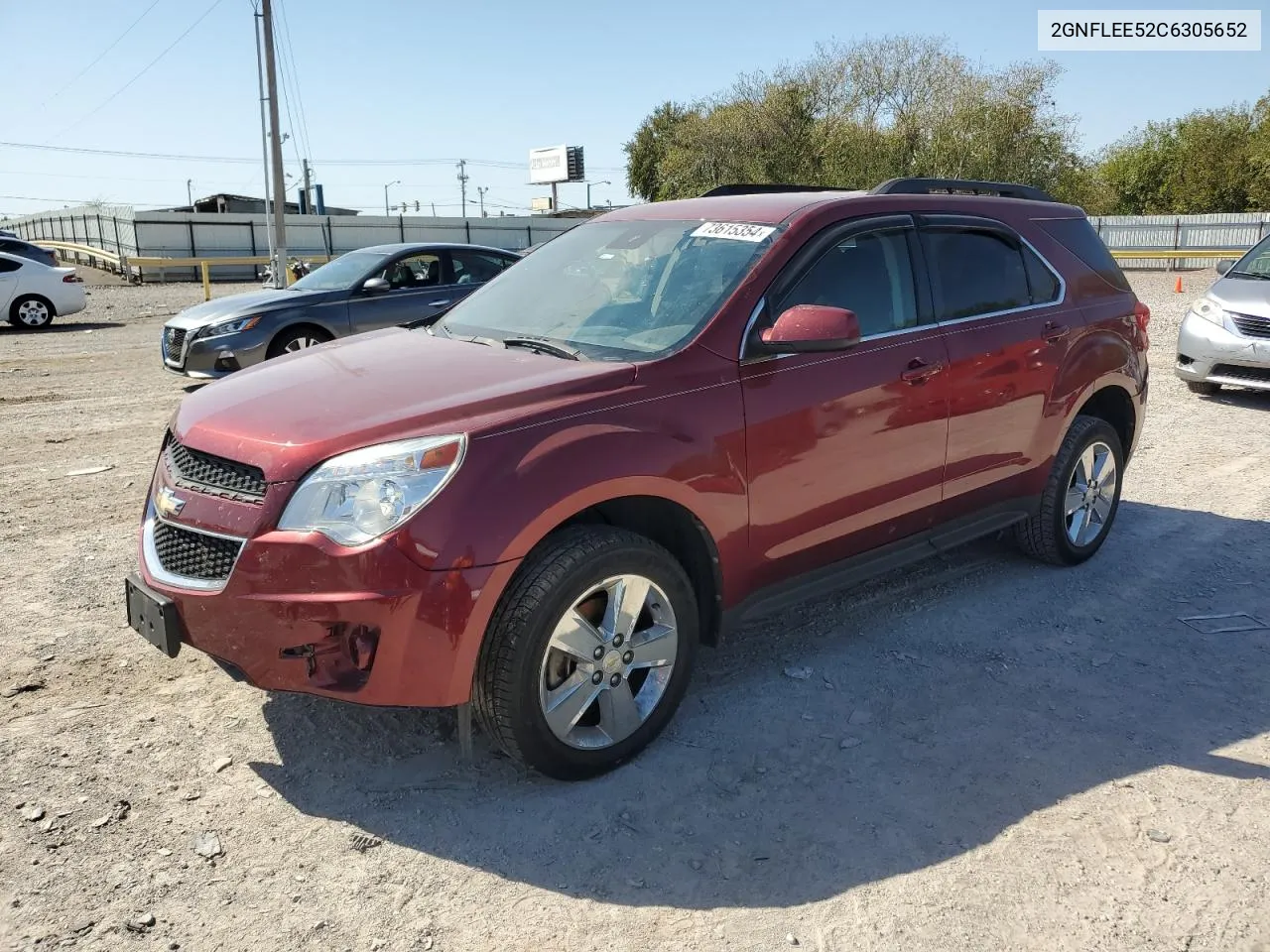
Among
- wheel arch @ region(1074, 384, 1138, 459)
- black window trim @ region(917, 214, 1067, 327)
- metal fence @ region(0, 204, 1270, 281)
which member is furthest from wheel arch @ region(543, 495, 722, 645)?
metal fence @ region(0, 204, 1270, 281)

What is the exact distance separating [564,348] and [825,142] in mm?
43523

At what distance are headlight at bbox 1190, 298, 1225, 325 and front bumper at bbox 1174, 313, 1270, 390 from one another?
0.13 ft

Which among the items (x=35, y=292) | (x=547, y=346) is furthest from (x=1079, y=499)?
(x=35, y=292)

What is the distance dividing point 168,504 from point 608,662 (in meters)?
1.53

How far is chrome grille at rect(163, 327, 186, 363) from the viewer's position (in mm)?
10219

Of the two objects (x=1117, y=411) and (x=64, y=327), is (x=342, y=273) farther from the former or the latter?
(x=64, y=327)

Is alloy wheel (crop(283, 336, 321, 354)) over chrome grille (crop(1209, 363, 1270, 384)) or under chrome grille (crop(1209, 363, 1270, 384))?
over

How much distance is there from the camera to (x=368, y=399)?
10.9 feet

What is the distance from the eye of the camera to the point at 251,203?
6000 centimetres

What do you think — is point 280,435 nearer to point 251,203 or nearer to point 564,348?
point 564,348

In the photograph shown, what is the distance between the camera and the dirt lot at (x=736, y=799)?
273 cm

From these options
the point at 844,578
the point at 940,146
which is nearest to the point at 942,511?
the point at 844,578

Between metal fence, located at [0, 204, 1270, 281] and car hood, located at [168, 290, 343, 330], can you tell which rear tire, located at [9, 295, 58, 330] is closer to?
car hood, located at [168, 290, 343, 330]

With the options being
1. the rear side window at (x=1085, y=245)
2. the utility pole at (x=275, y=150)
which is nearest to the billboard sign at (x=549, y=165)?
the utility pole at (x=275, y=150)
